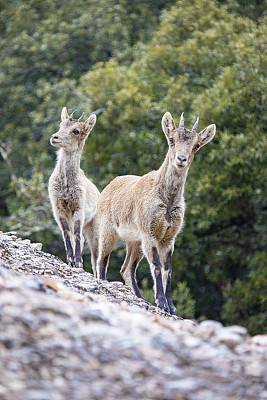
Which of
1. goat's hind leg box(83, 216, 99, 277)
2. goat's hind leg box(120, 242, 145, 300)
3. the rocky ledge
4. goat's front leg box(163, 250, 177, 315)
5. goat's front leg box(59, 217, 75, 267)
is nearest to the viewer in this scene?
the rocky ledge

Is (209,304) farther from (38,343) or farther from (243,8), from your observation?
(38,343)

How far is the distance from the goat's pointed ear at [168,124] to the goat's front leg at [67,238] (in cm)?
194

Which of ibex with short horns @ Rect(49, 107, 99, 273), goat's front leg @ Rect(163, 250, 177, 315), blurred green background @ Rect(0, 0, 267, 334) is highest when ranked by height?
ibex with short horns @ Rect(49, 107, 99, 273)

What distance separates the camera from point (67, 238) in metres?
9.65

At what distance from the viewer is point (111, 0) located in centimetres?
2117

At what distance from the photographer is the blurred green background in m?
14.8

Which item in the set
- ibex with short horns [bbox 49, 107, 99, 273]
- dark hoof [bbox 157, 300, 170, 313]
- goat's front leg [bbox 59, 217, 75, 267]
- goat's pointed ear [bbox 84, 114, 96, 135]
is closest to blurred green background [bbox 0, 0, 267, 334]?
goat's pointed ear [bbox 84, 114, 96, 135]

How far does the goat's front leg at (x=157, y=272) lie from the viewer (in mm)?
8445

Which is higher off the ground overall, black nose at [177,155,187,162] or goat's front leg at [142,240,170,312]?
black nose at [177,155,187,162]

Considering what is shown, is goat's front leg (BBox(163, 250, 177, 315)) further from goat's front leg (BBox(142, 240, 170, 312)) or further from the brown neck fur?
the brown neck fur

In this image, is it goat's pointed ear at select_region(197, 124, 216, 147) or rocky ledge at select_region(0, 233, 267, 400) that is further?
goat's pointed ear at select_region(197, 124, 216, 147)

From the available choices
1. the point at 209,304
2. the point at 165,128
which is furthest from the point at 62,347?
the point at 209,304

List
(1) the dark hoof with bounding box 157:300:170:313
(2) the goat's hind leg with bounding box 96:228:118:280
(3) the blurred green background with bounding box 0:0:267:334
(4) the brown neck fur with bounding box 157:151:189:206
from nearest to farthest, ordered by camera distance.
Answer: (1) the dark hoof with bounding box 157:300:170:313, (4) the brown neck fur with bounding box 157:151:189:206, (2) the goat's hind leg with bounding box 96:228:118:280, (3) the blurred green background with bounding box 0:0:267:334

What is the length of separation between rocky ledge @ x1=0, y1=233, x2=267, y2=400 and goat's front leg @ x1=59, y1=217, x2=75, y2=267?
4692 millimetres
